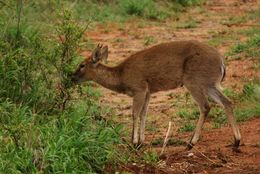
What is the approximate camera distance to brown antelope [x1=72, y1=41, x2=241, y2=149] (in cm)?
938

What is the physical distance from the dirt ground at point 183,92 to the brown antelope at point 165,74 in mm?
405

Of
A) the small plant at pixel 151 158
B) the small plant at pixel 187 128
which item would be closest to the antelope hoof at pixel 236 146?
the small plant at pixel 151 158

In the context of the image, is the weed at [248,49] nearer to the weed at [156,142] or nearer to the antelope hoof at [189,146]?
the weed at [156,142]

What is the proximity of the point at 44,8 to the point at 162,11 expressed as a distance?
517 centimetres

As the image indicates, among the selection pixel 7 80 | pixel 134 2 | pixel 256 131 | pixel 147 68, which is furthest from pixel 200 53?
pixel 134 2

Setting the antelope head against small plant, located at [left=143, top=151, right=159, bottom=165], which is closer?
small plant, located at [left=143, top=151, right=159, bottom=165]

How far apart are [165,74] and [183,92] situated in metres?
3.40

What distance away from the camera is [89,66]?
33.8ft

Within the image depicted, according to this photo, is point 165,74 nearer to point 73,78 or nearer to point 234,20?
point 73,78

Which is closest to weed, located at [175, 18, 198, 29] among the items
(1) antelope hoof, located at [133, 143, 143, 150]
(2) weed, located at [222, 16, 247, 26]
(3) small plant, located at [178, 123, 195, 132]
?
(2) weed, located at [222, 16, 247, 26]

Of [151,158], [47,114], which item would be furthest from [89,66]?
[151,158]

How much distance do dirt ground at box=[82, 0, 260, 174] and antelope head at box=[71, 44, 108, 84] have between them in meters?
0.96

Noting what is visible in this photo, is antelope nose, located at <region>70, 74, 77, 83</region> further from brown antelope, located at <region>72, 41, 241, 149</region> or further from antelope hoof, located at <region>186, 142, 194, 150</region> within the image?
antelope hoof, located at <region>186, 142, 194, 150</region>

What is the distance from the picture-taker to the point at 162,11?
20703 mm
